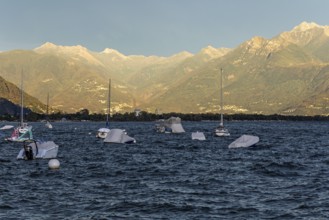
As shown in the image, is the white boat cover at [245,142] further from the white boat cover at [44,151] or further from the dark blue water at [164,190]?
the white boat cover at [44,151]

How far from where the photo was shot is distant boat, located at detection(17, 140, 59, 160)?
2972 inches

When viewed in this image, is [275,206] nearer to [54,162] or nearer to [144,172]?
[144,172]

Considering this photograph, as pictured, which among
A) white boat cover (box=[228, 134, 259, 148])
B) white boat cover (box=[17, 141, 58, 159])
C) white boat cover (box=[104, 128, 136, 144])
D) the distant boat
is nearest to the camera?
the distant boat

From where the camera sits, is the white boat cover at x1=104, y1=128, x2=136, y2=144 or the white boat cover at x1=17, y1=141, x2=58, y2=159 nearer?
the white boat cover at x1=17, y1=141, x2=58, y2=159

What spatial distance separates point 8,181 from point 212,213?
2493cm

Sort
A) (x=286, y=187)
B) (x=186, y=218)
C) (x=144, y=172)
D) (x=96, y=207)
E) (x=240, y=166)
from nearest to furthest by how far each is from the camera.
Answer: (x=186, y=218), (x=96, y=207), (x=286, y=187), (x=144, y=172), (x=240, y=166)

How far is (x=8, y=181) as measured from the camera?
175 feet

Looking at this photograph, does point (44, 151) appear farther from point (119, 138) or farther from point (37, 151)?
point (119, 138)

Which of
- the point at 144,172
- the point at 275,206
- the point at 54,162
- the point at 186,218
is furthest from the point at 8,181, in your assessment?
the point at 275,206

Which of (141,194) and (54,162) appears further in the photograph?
(54,162)

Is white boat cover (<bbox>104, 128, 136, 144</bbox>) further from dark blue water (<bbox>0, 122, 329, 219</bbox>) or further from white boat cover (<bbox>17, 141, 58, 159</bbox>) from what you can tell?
dark blue water (<bbox>0, 122, 329, 219</bbox>)

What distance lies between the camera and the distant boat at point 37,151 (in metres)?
75.5

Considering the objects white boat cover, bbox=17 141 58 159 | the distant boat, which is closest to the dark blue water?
the distant boat

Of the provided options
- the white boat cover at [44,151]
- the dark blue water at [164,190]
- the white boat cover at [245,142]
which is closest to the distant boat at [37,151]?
the white boat cover at [44,151]
